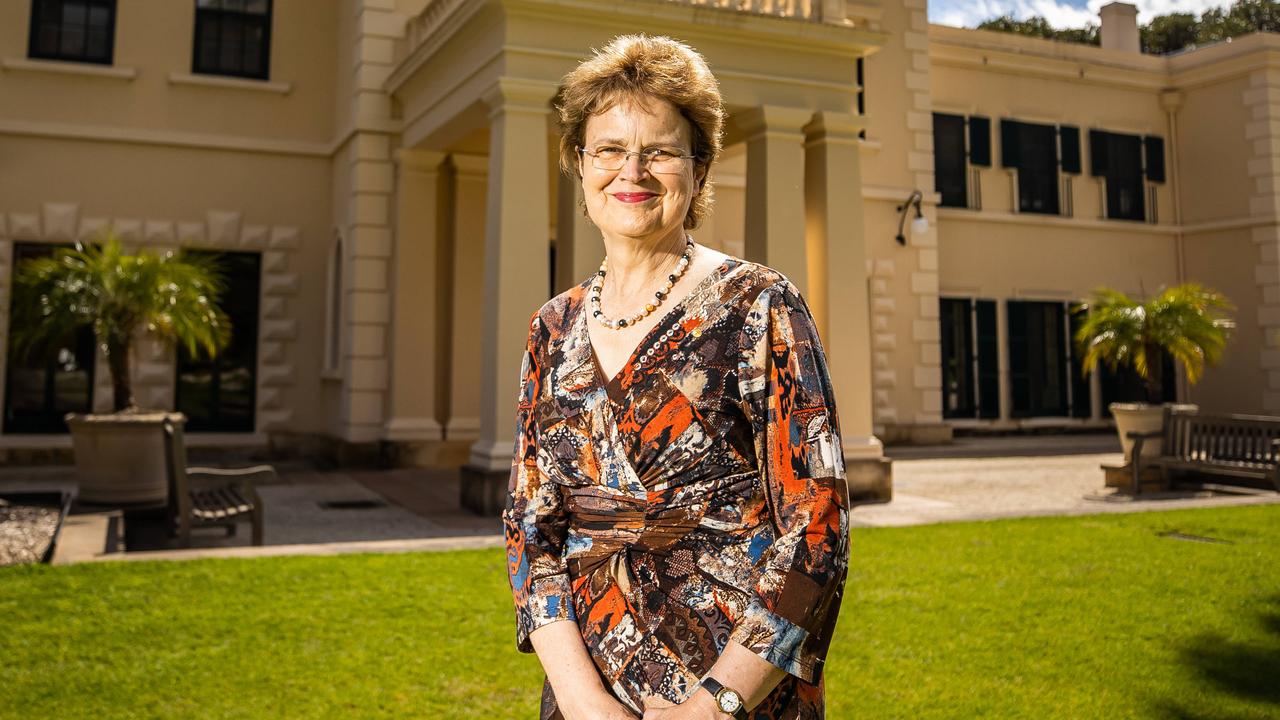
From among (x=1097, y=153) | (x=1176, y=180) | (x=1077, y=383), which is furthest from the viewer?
(x=1176, y=180)

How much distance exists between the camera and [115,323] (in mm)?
8797

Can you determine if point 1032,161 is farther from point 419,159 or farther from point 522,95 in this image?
point 522,95

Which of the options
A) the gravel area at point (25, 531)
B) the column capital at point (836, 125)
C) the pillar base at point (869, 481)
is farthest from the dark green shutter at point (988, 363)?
the gravel area at point (25, 531)

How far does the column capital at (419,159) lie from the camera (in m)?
12.5

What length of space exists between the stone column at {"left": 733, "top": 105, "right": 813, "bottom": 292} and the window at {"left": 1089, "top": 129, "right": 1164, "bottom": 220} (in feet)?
40.6

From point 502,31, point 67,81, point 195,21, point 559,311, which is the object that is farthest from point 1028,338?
point 559,311

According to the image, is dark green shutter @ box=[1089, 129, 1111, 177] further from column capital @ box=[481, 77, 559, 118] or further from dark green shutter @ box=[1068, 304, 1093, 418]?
column capital @ box=[481, 77, 559, 118]

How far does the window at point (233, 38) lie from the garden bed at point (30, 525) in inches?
282

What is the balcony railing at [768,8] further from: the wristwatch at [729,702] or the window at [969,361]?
the window at [969,361]

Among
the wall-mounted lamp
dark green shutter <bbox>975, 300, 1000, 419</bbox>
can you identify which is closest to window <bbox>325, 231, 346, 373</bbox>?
the wall-mounted lamp

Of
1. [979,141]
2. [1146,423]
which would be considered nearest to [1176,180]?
[979,141]

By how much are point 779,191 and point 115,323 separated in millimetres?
6349

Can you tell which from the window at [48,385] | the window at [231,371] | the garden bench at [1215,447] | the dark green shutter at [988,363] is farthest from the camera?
the dark green shutter at [988,363]

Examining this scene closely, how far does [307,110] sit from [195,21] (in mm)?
1881
